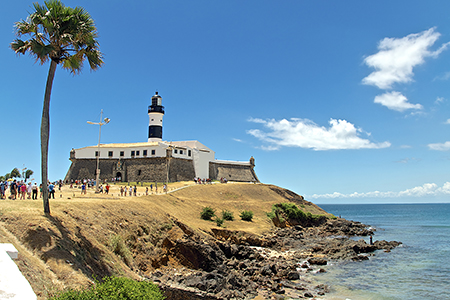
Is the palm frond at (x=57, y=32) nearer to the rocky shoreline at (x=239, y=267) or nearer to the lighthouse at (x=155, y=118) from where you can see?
the rocky shoreline at (x=239, y=267)

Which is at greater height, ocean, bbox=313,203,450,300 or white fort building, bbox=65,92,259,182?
white fort building, bbox=65,92,259,182

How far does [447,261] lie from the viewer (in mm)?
30594

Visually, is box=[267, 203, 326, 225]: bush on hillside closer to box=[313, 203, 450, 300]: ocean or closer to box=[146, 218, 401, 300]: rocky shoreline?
box=[146, 218, 401, 300]: rocky shoreline

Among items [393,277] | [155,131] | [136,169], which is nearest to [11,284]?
[393,277]

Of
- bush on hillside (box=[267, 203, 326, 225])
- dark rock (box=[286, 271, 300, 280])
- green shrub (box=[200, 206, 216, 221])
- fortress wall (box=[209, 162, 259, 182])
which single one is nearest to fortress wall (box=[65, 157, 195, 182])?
fortress wall (box=[209, 162, 259, 182])

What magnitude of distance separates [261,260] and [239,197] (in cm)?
2718

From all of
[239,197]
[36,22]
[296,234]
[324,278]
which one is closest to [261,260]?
[324,278]

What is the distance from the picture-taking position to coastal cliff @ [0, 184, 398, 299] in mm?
13078

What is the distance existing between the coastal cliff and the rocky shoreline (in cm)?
6

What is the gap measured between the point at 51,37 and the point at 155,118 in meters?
51.3

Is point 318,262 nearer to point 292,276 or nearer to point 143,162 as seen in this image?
point 292,276

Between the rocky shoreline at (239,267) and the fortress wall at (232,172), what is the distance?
107 ft

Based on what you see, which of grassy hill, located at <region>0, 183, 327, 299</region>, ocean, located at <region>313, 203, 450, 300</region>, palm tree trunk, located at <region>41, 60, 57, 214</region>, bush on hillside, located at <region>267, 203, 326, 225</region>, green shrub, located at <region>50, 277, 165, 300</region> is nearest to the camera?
green shrub, located at <region>50, 277, 165, 300</region>

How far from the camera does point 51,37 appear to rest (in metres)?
15.7
